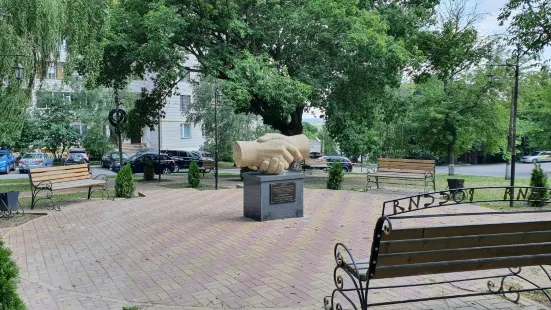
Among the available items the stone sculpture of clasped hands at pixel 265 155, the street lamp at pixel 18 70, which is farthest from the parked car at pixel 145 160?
the stone sculpture of clasped hands at pixel 265 155

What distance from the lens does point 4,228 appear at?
8.87 m

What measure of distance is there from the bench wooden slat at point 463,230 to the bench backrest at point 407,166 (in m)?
10.3

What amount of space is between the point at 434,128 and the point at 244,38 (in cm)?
1291

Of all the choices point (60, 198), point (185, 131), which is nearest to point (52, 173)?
point (60, 198)

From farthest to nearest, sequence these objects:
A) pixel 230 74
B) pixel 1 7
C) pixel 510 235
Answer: pixel 230 74 < pixel 1 7 < pixel 510 235

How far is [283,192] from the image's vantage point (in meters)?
9.13

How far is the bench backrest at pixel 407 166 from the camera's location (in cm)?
1396

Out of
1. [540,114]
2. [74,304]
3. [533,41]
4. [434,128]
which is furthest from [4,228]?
[540,114]

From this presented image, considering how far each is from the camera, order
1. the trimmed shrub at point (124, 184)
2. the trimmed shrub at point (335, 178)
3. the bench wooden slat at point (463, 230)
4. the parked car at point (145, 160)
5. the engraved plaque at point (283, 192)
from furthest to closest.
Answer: the parked car at point (145, 160)
the trimmed shrub at point (335, 178)
the trimmed shrub at point (124, 184)
the engraved plaque at point (283, 192)
the bench wooden slat at point (463, 230)

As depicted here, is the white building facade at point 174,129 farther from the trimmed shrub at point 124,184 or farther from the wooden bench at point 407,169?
the wooden bench at point 407,169

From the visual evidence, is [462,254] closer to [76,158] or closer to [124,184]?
[124,184]

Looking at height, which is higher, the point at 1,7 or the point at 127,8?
the point at 127,8

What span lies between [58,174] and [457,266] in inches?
435

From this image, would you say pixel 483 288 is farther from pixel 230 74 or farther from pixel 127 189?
pixel 230 74
